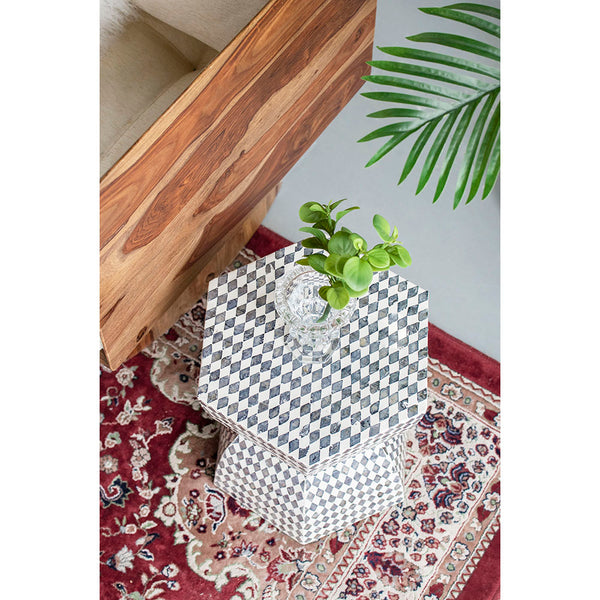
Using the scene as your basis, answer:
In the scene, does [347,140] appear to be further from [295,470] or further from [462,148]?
[295,470]

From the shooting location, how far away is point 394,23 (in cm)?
221

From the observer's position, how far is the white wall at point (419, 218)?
1.82 meters

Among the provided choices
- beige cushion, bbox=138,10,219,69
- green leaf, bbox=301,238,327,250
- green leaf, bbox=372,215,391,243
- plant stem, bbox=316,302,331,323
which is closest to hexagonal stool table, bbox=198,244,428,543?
plant stem, bbox=316,302,331,323

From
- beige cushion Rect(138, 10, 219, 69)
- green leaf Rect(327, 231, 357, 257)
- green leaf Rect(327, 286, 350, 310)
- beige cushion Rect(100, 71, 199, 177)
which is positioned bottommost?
green leaf Rect(327, 286, 350, 310)

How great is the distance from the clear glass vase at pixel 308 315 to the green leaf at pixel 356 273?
8.8 inches

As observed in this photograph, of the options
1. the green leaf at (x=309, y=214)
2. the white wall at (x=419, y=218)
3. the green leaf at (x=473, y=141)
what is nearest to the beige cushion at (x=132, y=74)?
the white wall at (x=419, y=218)

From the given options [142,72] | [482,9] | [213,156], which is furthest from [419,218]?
[482,9]

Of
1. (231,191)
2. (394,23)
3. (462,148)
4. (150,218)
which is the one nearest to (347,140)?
(462,148)

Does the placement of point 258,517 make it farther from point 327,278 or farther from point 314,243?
point 314,243

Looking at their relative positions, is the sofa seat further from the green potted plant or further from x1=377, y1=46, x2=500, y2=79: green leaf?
x1=377, y1=46, x2=500, y2=79: green leaf

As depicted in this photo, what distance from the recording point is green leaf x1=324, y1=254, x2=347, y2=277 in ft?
3.23

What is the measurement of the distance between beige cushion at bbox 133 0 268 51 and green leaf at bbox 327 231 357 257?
87 centimetres
